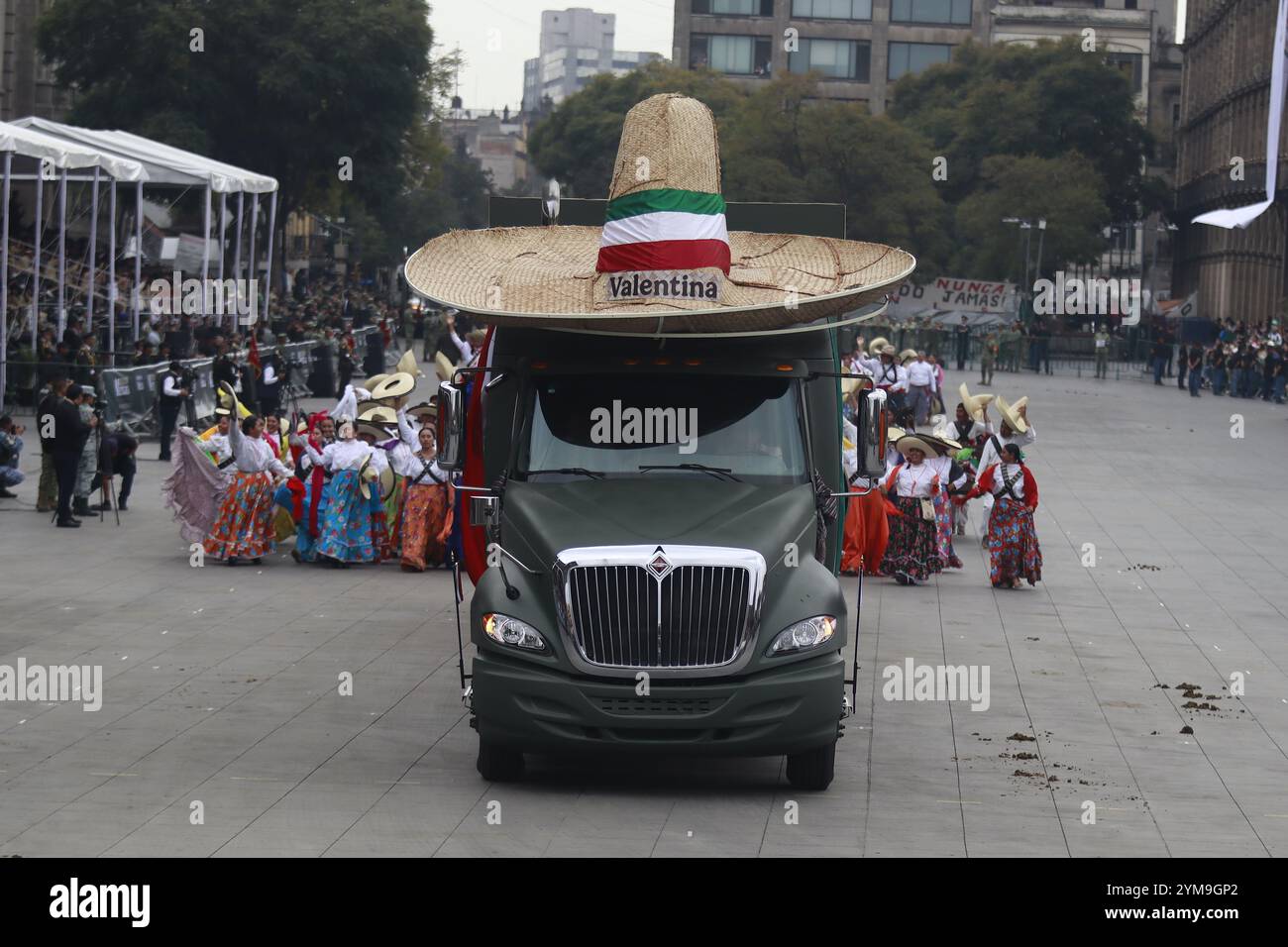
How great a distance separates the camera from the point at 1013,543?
19922mm

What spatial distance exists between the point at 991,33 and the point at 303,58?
73414 mm

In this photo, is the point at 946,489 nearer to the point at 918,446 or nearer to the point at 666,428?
the point at 918,446

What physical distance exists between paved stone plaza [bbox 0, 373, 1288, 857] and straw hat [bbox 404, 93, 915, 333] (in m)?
2.66

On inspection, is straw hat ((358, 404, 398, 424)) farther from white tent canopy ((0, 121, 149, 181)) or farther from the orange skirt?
white tent canopy ((0, 121, 149, 181))

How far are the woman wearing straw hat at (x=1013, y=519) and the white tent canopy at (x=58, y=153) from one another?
16788mm

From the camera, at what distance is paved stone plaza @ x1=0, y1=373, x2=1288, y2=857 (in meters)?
9.90

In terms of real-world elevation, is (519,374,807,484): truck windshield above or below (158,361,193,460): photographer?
above

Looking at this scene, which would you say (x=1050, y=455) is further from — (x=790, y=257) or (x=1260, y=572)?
(x=790, y=257)

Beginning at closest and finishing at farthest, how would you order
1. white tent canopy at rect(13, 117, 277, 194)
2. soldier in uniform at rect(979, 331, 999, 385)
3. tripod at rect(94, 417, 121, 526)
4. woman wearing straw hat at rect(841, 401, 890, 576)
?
woman wearing straw hat at rect(841, 401, 890, 576) → tripod at rect(94, 417, 121, 526) → white tent canopy at rect(13, 117, 277, 194) → soldier in uniform at rect(979, 331, 999, 385)

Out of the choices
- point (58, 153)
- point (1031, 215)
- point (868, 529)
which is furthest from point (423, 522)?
point (1031, 215)

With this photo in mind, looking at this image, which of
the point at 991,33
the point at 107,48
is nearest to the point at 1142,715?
the point at 107,48

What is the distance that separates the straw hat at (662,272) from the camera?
37.8 feet

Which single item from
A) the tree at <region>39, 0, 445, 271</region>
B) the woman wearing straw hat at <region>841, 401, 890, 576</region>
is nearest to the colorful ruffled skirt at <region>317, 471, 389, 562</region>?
the woman wearing straw hat at <region>841, 401, 890, 576</region>
